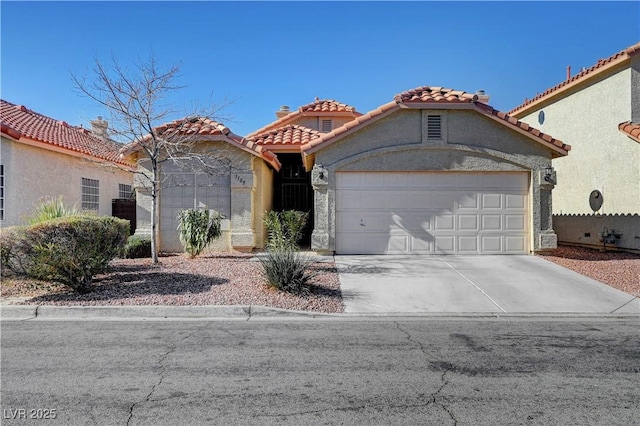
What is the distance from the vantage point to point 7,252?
8148 millimetres

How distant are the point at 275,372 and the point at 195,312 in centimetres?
318

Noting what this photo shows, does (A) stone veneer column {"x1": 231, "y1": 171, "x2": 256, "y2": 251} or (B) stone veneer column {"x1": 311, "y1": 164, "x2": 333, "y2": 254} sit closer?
(B) stone veneer column {"x1": 311, "y1": 164, "x2": 333, "y2": 254}

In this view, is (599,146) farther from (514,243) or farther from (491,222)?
(491,222)

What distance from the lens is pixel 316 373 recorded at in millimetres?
4789

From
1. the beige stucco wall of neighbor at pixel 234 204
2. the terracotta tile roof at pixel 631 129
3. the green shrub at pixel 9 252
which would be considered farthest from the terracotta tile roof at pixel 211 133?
the terracotta tile roof at pixel 631 129

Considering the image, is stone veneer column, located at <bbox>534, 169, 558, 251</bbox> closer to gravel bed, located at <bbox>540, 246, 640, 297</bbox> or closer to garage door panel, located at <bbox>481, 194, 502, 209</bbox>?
gravel bed, located at <bbox>540, 246, 640, 297</bbox>

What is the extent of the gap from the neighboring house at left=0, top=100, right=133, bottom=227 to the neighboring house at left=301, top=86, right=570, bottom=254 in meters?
6.25

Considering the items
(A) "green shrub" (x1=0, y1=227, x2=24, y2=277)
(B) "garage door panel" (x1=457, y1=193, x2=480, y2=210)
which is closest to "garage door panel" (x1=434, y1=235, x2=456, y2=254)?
(B) "garage door panel" (x1=457, y1=193, x2=480, y2=210)

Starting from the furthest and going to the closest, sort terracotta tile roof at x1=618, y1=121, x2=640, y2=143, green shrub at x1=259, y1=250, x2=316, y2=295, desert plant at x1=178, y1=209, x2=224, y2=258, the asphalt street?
terracotta tile roof at x1=618, y1=121, x2=640, y2=143, desert plant at x1=178, y1=209, x2=224, y2=258, green shrub at x1=259, y1=250, x2=316, y2=295, the asphalt street

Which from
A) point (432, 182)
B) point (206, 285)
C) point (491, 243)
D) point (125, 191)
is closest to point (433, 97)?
point (432, 182)

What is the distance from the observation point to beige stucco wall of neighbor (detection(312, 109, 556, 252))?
1279 cm

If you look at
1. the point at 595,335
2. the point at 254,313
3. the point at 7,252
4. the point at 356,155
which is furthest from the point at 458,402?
the point at 356,155

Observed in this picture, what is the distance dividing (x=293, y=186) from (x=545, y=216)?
29.9 feet

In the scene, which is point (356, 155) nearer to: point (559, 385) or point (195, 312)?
point (195, 312)
